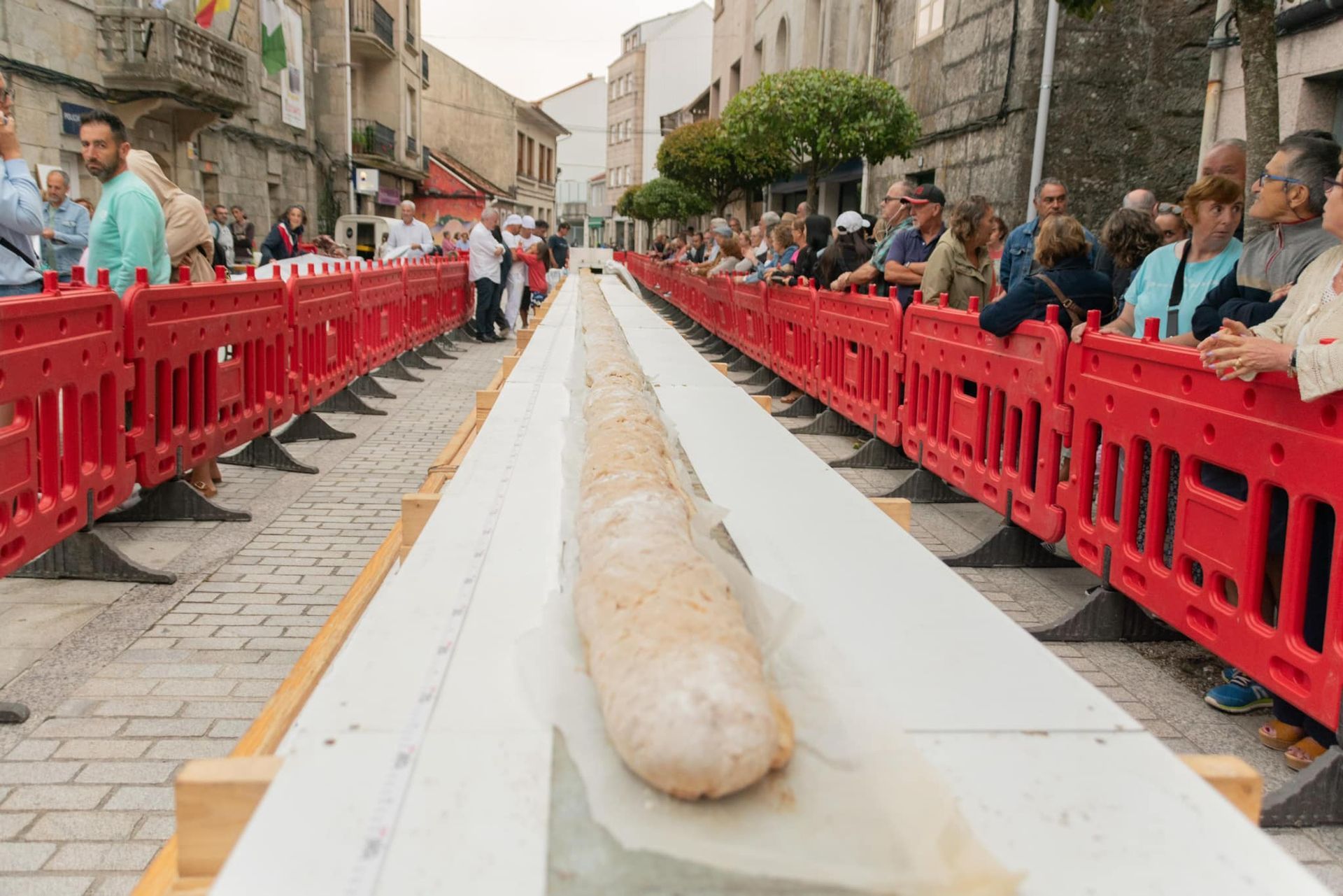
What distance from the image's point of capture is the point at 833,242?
9.99 meters

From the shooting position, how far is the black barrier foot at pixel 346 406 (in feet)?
31.7

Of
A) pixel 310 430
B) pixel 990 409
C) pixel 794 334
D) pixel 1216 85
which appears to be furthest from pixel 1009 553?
pixel 1216 85

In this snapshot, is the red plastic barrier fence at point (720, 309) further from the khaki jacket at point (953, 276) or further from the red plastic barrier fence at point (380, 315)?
the khaki jacket at point (953, 276)

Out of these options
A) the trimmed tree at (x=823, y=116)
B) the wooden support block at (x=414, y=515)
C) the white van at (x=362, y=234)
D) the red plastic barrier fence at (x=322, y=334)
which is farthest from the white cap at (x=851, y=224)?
→ the white van at (x=362, y=234)

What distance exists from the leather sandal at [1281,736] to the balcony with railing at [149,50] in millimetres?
19607

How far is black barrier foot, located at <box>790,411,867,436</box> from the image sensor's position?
9.16 m

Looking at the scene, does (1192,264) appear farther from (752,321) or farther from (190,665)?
(752,321)

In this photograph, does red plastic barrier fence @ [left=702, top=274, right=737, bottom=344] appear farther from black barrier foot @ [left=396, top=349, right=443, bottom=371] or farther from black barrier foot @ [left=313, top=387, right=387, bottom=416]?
black barrier foot @ [left=313, top=387, right=387, bottom=416]

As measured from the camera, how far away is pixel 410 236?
640 inches

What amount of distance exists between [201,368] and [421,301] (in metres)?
8.33

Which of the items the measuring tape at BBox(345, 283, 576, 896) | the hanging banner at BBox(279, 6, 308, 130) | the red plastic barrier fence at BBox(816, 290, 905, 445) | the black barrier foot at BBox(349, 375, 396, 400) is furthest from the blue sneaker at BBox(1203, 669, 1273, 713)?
the hanging banner at BBox(279, 6, 308, 130)

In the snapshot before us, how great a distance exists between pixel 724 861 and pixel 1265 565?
2875 millimetres

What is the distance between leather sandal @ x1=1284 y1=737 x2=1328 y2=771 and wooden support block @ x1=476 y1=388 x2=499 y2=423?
3.60 metres

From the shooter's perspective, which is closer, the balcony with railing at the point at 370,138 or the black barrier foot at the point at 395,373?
the black barrier foot at the point at 395,373
